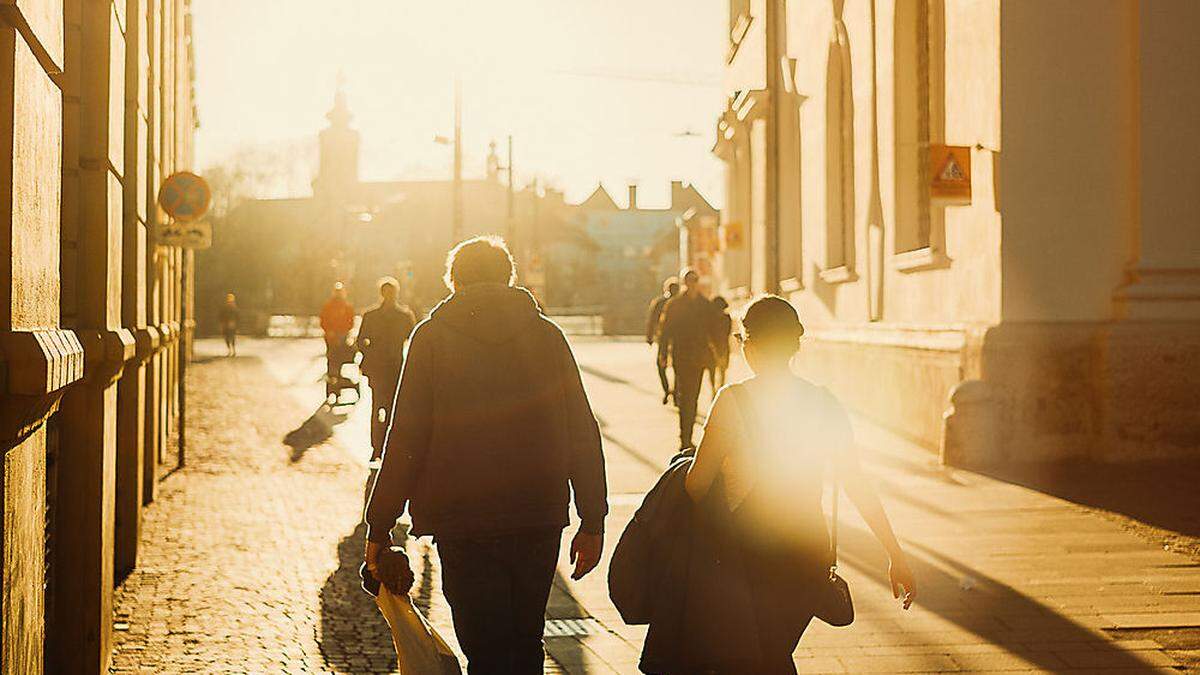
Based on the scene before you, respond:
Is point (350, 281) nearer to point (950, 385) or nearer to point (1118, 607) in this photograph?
point (950, 385)

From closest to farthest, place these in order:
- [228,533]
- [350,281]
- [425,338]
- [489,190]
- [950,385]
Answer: [425,338] < [228,533] < [950,385] < [350,281] < [489,190]

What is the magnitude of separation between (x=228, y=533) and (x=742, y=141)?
77.0 ft

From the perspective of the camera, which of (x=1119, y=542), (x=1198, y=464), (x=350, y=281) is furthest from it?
(x=350, y=281)

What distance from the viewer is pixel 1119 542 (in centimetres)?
898

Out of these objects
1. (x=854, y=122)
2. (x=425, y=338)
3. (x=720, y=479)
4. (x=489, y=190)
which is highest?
(x=489, y=190)

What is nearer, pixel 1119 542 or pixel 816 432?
pixel 816 432

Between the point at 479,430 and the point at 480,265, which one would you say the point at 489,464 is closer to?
the point at 479,430

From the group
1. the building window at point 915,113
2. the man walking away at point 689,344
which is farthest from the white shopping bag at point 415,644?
the building window at point 915,113

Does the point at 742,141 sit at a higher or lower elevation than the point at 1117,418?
higher

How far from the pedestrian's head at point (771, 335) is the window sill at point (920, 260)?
11.3 meters

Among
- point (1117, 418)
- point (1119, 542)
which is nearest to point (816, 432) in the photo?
point (1119, 542)

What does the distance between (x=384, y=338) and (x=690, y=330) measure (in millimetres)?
3372

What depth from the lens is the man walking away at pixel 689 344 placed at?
1414 centimetres

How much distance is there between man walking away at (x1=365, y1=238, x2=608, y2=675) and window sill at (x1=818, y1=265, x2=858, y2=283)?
15993 millimetres
